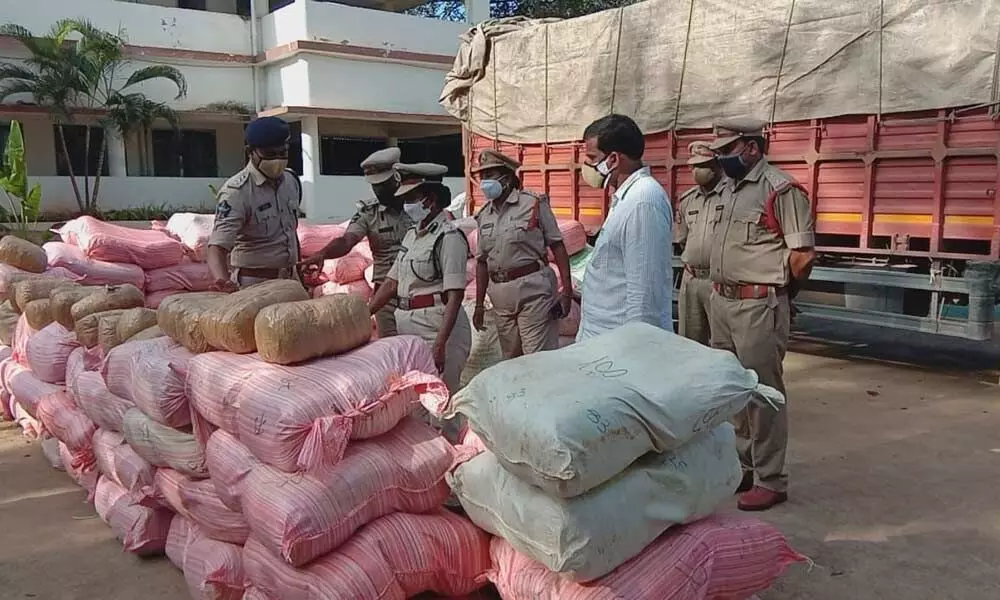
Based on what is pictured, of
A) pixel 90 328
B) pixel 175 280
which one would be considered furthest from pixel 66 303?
pixel 175 280

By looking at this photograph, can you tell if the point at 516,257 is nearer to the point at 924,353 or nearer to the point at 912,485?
the point at 912,485

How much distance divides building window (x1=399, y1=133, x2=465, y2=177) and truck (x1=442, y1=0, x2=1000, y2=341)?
11060 mm

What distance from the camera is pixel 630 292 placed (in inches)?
113

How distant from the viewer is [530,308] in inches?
162

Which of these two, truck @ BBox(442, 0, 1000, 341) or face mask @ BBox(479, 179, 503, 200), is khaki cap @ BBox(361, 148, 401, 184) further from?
truck @ BBox(442, 0, 1000, 341)

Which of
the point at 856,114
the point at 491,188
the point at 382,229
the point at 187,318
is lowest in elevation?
the point at 187,318

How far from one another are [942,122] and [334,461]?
15.5 feet

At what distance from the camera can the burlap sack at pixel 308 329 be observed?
8.20ft

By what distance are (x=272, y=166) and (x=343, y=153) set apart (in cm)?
1318

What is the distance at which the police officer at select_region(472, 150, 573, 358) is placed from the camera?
4082mm

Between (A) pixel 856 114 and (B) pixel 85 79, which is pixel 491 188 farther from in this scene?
(B) pixel 85 79

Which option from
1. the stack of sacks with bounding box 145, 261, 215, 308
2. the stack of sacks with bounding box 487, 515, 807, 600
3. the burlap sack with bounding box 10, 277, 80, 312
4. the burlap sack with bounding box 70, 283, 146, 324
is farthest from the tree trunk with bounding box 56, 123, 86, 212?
the stack of sacks with bounding box 487, 515, 807, 600

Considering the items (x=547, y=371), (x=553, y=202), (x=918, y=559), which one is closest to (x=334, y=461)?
(x=547, y=371)

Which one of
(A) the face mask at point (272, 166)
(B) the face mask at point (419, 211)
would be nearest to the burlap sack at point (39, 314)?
(A) the face mask at point (272, 166)
